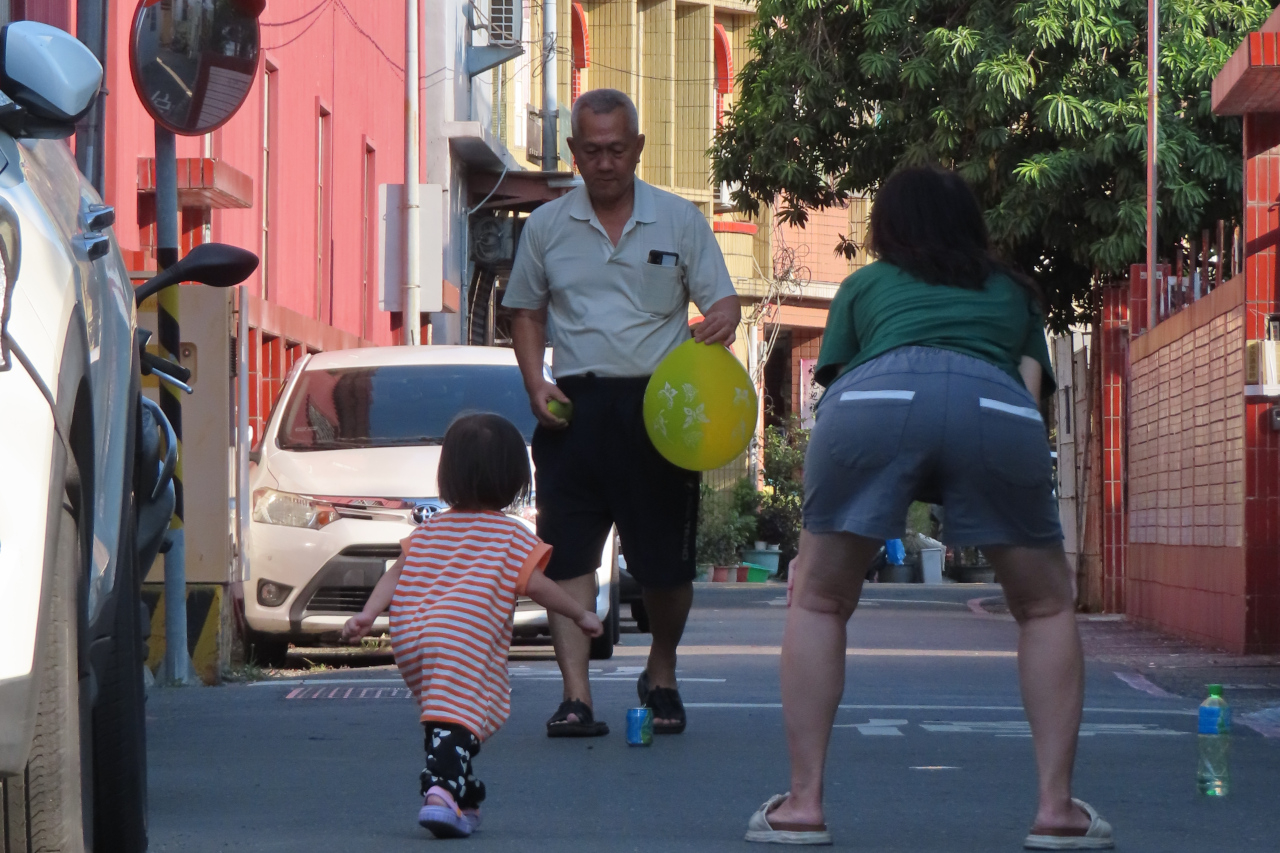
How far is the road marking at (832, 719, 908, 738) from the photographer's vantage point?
7070 mm

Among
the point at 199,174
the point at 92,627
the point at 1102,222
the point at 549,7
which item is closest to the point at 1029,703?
the point at 92,627

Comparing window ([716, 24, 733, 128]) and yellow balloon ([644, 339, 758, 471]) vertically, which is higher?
window ([716, 24, 733, 128])

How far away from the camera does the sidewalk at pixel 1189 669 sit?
8567 millimetres

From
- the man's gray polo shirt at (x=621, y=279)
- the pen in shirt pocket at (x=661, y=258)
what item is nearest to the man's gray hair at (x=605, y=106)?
the man's gray polo shirt at (x=621, y=279)

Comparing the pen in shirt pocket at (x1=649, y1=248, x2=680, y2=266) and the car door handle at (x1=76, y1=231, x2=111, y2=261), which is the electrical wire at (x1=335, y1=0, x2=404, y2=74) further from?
the car door handle at (x1=76, y1=231, x2=111, y2=261)

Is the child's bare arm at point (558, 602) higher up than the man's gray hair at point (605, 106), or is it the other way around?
the man's gray hair at point (605, 106)

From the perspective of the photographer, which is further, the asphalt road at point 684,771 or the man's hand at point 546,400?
the man's hand at point 546,400

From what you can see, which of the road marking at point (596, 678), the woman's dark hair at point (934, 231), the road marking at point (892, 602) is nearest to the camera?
the woman's dark hair at point (934, 231)

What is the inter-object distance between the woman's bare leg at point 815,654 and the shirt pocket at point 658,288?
2.25 m

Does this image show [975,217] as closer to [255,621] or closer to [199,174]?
[255,621]

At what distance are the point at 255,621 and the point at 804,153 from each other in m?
13.7

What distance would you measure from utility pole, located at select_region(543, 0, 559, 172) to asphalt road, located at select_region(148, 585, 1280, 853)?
64.6ft

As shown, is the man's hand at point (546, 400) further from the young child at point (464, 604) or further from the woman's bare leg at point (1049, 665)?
the woman's bare leg at point (1049, 665)

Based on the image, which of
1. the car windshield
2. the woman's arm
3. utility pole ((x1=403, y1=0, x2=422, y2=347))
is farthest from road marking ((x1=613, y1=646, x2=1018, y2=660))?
utility pole ((x1=403, y1=0, x2=422, y2=347))
